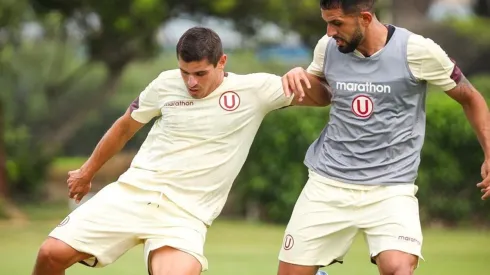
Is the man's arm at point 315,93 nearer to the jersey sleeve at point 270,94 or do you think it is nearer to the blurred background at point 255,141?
the jersey sleeve at point 270,94

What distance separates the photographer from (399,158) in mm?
7848

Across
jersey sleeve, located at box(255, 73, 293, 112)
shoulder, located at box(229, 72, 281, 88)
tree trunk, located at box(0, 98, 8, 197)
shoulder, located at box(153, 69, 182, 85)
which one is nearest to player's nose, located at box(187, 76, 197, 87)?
shoulder, located at box(153, 69, 182, 85)

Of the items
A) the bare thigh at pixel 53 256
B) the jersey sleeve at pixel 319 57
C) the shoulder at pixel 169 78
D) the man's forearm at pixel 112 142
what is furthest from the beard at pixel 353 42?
the bare thigh at pixel 53 256

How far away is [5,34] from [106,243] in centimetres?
1310

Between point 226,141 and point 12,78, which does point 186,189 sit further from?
point 12,78

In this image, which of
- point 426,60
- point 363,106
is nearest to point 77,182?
point 363,106

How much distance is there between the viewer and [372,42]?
786cm

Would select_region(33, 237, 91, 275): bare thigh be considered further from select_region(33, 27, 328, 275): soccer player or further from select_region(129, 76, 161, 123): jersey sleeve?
select_region(129, 76, 161, 123): jersey sleeve

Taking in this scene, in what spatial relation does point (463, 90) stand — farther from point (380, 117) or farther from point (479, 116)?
point (380, 117)

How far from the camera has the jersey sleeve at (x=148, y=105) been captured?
8.10 meters

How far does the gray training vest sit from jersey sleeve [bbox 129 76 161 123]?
1.16 metres

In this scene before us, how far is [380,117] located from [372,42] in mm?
474

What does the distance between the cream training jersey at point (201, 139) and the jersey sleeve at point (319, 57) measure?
0.28 meters

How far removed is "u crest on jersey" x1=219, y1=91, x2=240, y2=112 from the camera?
7949mm
